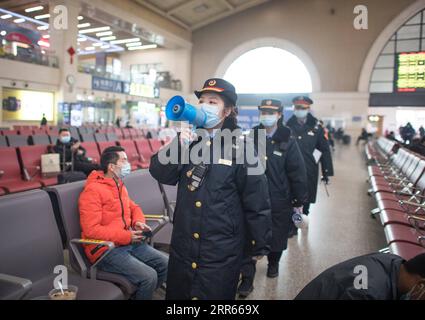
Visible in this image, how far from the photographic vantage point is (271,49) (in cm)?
2169

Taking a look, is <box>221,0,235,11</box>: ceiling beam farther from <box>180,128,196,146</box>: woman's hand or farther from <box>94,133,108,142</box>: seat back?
<box>180,128,196,146</box>: woman's hand

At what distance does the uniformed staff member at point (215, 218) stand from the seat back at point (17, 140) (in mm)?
6397

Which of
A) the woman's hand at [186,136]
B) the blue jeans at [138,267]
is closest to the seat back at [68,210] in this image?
the blue jeans at [138,267]

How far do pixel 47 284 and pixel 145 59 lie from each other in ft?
84.4

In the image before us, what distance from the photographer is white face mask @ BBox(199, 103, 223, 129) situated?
162 cm

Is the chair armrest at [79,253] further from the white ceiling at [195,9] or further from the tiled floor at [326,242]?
the white ceiling at [195,9]

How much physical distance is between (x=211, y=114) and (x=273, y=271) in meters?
1.99

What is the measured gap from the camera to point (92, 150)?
6141mm

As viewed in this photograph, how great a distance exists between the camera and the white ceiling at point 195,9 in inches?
746

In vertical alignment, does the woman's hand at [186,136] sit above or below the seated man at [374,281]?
above

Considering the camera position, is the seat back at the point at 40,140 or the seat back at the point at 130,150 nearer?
the seat back at the point at 130,150

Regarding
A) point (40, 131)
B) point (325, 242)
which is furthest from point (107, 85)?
point (325, 242)

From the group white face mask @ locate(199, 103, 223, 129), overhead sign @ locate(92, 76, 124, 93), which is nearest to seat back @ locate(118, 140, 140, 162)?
white face mask @ locate(199, 103, 223, 129)
